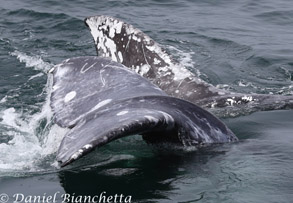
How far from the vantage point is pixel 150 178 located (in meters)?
5.91

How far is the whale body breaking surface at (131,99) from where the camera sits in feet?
18.2

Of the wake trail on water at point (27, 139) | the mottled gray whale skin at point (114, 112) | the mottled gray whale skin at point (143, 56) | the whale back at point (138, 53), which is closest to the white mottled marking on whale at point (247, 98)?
the mottled gray whale skin at point (143, 56)

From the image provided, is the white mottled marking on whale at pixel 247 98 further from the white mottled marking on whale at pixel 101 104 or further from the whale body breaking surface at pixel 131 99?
the white mottled marking on whale at pixel 101 104

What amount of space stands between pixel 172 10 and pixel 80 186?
13299mm

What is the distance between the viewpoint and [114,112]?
19.6ft

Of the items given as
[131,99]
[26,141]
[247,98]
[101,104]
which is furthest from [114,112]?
[247,98]

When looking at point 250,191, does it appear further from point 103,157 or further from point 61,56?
point 61,56

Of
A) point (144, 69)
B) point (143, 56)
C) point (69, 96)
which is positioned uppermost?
point (69, 96)

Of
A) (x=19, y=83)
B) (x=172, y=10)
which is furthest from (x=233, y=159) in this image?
(x=172, y=10)

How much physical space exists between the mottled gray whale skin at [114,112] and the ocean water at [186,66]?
236 mm

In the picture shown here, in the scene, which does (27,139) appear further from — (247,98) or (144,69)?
(247,98)

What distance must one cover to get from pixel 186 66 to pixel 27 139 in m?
5.53

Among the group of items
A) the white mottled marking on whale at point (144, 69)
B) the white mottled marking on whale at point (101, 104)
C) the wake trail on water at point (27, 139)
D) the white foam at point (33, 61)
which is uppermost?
the white mottled marking on whale at point (101, 104)

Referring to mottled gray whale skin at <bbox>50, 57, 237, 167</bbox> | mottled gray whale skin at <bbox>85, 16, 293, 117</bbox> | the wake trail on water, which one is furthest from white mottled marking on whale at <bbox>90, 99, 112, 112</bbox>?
mottled gray whale skin at <bbox>85, 16, 293, 117</bbox>
